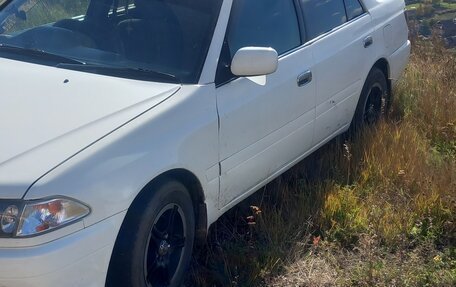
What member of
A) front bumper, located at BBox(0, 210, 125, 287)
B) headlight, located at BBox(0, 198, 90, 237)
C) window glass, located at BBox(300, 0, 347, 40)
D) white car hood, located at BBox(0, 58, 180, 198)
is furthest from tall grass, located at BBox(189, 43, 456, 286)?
headlight, located at BBox(0, 198, 90, 237)

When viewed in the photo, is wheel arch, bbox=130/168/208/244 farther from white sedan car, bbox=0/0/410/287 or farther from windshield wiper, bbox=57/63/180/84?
windshield wiper, bbox=57/63/180/84

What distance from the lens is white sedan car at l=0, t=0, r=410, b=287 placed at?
3248 mm

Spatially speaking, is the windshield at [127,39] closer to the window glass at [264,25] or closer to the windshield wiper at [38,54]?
the windshield wiper at [38,54]

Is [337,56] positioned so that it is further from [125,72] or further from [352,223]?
[125,72]

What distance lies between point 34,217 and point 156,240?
0.83 m

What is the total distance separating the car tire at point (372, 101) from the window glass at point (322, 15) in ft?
2.02

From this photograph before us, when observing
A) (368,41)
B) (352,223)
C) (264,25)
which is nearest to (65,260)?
(352,223)

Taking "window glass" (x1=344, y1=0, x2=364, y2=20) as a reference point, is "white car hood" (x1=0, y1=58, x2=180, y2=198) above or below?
above

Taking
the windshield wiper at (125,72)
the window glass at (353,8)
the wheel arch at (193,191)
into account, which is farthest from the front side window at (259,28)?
the window glass at (353,8)

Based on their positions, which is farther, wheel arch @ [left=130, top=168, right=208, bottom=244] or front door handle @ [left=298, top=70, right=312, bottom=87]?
front door handle @ [left=298, top=70, right=312, bottom=87]

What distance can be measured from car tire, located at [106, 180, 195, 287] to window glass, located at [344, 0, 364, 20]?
8.47 ft

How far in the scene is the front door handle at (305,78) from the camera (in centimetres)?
494

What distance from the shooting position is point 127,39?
14.5ft

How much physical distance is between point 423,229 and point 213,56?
172 centimetres
